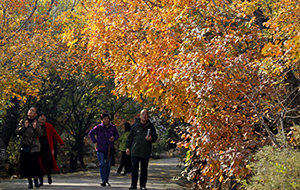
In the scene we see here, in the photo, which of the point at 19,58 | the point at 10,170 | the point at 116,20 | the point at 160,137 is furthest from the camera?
the point at 160,137

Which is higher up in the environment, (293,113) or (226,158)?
(293,113)

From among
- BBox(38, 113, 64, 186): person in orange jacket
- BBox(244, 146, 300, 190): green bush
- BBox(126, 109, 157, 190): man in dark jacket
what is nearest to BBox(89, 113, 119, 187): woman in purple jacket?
BBox(38, 113, 64, 186): person in orange jacket

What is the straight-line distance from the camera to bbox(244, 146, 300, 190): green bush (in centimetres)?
586

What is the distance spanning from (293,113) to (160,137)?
1412 cm

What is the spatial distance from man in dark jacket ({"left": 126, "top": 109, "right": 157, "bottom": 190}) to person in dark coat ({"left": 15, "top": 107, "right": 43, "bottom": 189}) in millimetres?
2481

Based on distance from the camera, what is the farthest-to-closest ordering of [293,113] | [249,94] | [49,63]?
[49,63] < [293,113] < [249,94]

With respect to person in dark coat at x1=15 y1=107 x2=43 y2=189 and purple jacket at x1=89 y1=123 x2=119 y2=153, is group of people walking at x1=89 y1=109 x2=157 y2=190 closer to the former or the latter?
purple jacket at x1=89 y1=123 x2=119 y2=153

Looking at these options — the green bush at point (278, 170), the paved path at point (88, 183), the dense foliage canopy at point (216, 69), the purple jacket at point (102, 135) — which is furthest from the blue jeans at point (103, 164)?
the green bush at point (278, 170)

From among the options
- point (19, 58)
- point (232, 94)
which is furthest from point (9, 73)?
point (232, 94)

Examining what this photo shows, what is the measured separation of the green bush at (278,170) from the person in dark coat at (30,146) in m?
6.21

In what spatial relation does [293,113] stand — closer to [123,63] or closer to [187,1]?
[187,1]

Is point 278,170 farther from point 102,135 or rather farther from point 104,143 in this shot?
point 102,135

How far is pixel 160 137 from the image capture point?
897 inches

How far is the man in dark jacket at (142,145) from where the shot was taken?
10453 millimetres
